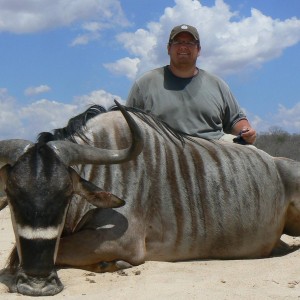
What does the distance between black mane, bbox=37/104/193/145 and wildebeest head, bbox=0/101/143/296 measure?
0.49m

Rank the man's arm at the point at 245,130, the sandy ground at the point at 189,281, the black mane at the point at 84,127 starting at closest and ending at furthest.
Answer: the sandy ground at the point at 189,281 → the black mane at the point at 84,127 → the man's arm at the point at 245,130

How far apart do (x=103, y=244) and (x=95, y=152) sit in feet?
2.74

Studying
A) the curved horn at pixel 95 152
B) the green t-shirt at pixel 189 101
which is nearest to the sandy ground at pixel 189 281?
the curved horn at pixel 95 152

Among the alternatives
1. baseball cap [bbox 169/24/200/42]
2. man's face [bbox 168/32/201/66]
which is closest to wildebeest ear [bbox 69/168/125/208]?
man's face [bbox 168/32/201/66]

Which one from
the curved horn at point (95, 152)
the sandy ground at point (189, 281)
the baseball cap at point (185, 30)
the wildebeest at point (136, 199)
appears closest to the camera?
the sandy ground at point (189, 281)

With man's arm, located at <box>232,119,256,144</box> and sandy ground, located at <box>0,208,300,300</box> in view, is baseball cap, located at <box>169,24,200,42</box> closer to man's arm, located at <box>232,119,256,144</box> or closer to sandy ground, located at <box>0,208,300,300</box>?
man's arm, located at <box>232,119,256,144</box>

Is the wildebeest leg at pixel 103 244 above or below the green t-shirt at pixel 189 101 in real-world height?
below

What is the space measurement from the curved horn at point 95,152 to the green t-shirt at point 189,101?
222 cm

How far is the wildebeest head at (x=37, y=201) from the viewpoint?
4.93m

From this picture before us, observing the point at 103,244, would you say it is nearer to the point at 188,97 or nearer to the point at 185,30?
the point at 188,97

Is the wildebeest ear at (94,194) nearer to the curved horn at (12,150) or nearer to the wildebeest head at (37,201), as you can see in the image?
the wildebeest head at (37,201)

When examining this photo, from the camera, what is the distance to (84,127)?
20.8 ft

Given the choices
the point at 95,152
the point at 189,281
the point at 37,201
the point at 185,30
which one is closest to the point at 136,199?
the point at 95,152

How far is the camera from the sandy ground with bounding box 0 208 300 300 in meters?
4.89
